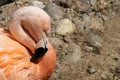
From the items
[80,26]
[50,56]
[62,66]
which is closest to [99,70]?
[62,66]

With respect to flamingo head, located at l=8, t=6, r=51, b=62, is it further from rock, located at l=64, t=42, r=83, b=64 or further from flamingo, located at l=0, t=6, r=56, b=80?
rock, located at l=64, t=42, r=83, b=64

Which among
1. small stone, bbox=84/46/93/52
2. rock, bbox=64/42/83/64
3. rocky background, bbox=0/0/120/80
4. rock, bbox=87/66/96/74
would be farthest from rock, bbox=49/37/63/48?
rock, bbox=87/66/96/74

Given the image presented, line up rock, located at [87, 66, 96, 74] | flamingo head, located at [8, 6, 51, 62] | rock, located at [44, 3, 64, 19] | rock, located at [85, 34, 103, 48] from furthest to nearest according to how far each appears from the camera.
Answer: rock, located at [44, 3, 64, 19] < rock, located at [85, 34, 103, 48] < rock, located at [87, 66, 96, 74] < flamingo head, located at [8, 6, 51, 62]

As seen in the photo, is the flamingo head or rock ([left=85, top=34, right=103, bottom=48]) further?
rock ([left=85, top=34, right=103, bottom=48])

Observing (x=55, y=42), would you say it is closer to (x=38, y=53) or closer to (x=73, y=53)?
(x=73, y=53)

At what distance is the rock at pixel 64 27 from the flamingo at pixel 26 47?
123 cm

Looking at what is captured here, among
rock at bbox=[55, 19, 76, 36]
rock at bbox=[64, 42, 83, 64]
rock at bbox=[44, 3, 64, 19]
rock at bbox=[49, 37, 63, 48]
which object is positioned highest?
rock at bbox=[44, 3, 64, 19]

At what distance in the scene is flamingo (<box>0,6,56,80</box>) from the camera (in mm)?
2721

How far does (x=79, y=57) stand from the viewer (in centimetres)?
386

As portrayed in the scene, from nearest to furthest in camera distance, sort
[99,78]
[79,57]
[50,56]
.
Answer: [50,56] < [99,78] < [79,57]

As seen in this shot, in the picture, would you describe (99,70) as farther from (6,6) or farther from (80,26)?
(6,6)

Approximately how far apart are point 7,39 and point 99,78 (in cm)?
117

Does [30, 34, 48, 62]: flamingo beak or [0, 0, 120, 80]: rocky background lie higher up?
[30, 34, 48, 62]: flamingo beak

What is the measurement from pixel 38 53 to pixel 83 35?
4.49ft
